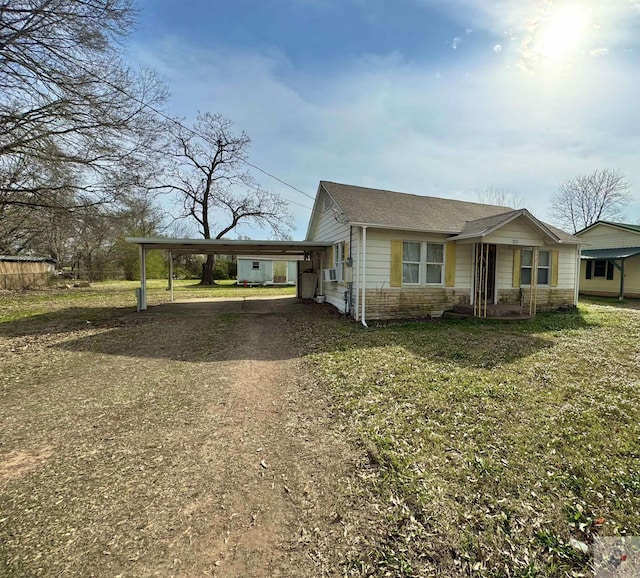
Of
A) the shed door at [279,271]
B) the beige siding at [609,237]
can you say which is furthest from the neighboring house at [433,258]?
the shed door at [279,271]

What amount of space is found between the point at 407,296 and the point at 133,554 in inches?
348

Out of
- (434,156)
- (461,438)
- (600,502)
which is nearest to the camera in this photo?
(600,502)

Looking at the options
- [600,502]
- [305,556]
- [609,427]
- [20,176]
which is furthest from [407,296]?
[20,176]

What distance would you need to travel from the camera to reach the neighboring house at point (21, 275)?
19250mm

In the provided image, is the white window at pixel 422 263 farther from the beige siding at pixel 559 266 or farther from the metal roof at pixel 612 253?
the metal roof at pixel 612 253

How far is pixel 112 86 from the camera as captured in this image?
11.0 metres

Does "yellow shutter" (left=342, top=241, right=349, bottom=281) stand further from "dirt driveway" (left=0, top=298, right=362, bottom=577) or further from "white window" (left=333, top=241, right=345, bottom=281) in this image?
"dirt driveway" (left=0, top=298, right=362, bottom=577)

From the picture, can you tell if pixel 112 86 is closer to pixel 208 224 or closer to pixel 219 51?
pixel 219 51

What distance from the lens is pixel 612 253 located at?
1714cm

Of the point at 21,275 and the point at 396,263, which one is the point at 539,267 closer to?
the point at 396,263

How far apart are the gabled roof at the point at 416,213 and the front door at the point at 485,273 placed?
0.97m

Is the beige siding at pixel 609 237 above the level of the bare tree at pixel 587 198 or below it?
below

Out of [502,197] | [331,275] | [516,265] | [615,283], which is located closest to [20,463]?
[331,275]

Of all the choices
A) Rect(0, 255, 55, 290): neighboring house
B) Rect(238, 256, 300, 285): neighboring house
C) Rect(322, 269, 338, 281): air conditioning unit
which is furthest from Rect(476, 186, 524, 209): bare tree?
Rect(0, 255, 55, 290): neighboring house
